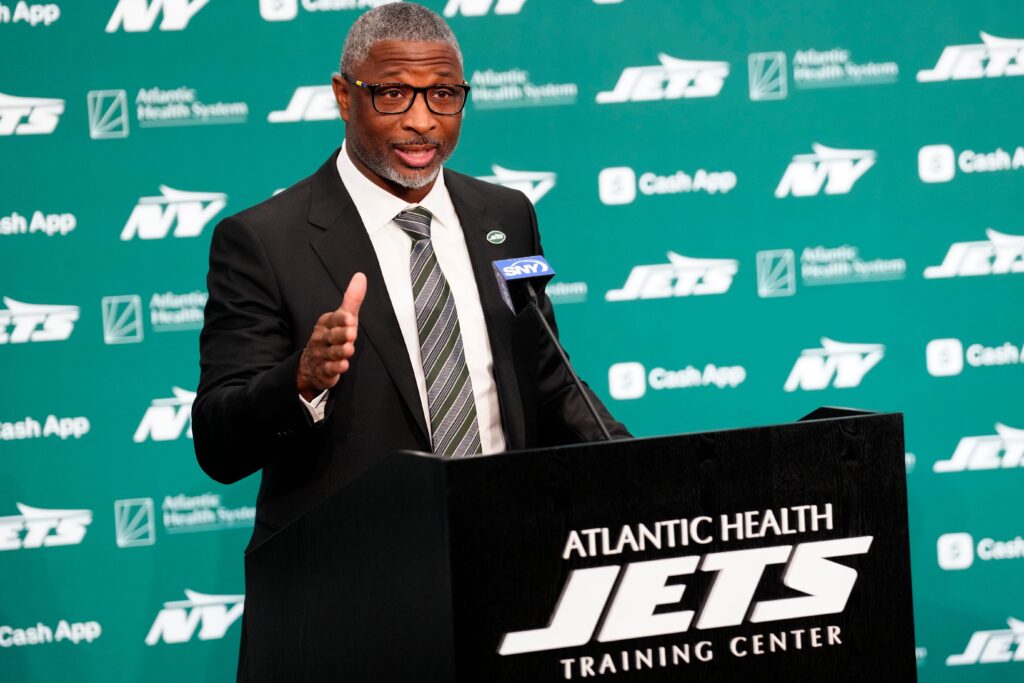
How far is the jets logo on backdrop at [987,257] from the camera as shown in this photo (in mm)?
4078

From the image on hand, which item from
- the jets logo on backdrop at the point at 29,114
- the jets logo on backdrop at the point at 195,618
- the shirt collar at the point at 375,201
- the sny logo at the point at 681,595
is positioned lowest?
the jets logo on backdrop at the point at 195,618

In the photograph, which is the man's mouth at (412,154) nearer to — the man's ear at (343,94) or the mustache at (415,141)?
the mustache at (415,141)

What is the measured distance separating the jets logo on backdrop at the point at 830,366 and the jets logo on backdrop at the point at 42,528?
7.80ft

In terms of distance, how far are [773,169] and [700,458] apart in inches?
105

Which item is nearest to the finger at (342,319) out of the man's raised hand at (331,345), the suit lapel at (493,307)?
the man's raised hand at (331,345)

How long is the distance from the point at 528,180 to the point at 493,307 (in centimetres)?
176

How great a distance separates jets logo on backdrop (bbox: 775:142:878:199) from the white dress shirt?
6.52 feet

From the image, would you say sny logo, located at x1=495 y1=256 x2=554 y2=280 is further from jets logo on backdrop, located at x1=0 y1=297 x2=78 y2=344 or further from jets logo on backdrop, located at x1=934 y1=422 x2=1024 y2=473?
jets logo on backdrop, located at x1=934 y1=422 x2=1024 y2=473

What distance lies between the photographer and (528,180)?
3922 mm

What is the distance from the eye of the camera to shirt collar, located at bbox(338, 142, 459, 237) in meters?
2.25

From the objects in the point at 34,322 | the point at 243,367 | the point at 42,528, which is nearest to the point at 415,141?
the point at 243,367

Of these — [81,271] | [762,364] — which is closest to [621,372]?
[762,364]

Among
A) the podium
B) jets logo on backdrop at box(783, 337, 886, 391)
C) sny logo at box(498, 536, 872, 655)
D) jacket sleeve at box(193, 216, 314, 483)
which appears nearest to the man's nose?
jacket sleeve at box(193, 216, 314, 483)

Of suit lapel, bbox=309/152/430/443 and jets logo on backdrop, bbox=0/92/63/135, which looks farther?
jets logo on backdrop, bbox=0/92/63/135
